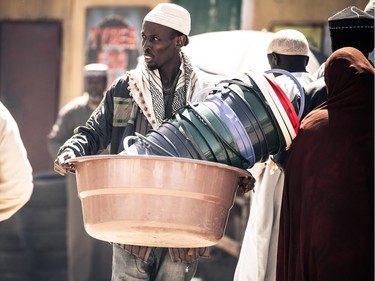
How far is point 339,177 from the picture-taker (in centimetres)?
601

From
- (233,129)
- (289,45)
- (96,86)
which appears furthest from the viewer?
(96,86)

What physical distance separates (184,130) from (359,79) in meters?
0.86

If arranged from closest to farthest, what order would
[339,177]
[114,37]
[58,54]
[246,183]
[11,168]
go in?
[339,177], [246,183], [11,168], [114,37], [58,54]

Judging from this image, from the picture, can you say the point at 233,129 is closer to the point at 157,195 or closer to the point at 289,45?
the point at 157,195

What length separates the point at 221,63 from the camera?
32.9 ft

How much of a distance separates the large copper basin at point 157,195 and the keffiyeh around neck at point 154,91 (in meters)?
0.68

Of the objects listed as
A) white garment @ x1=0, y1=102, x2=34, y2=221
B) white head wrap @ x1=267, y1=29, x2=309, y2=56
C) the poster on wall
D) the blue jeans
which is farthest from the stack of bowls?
the poster on wall

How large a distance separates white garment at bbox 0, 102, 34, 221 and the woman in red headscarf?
1.65 meters

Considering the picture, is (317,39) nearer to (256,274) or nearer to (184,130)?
(256,274)

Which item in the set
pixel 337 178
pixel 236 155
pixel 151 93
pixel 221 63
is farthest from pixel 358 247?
pixel 221 63

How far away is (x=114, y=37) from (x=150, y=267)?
8.06 m

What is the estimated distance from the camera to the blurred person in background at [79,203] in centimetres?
1198

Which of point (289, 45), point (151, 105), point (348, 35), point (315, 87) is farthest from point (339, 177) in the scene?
point (289, 45)

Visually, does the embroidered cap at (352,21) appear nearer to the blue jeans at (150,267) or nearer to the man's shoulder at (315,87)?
the man's shoulder at (315,87)
